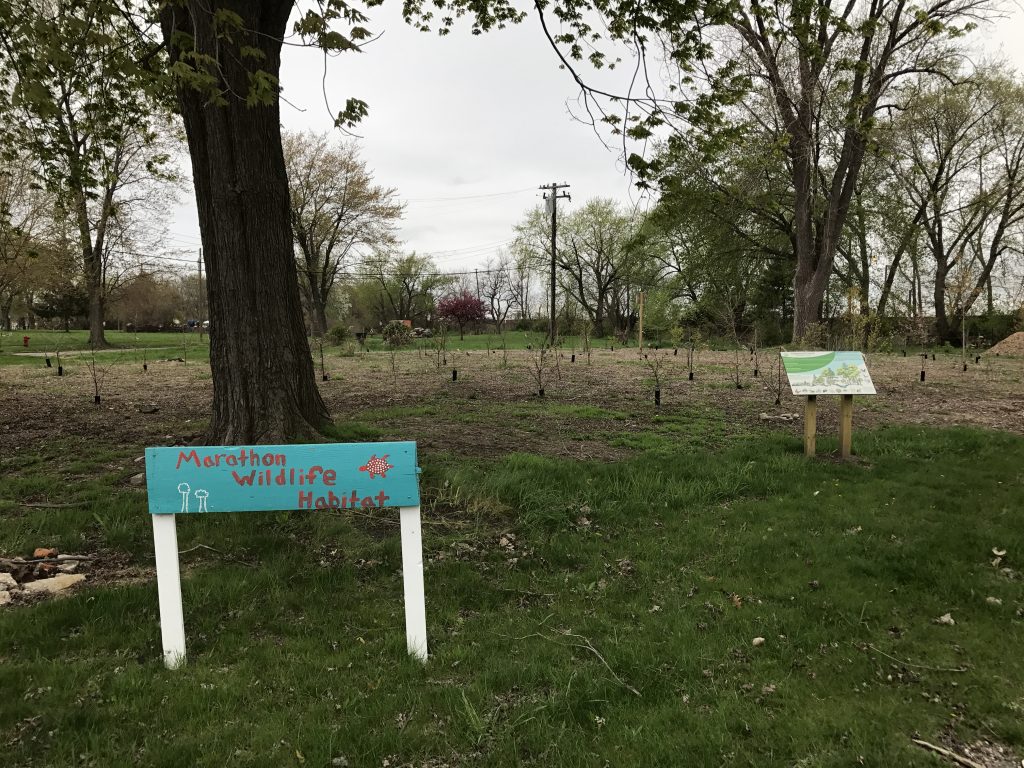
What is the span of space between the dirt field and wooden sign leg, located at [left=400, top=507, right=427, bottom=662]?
129 inches

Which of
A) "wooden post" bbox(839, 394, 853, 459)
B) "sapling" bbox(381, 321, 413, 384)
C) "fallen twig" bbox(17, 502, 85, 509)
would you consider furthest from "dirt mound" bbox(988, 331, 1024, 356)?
"fallen twig" bbox(17, 502, 85, 509)

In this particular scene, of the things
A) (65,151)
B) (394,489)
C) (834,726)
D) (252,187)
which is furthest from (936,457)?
(65,151)

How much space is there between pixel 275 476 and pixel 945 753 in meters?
2.89

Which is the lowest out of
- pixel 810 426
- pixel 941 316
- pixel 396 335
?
pixel 810 426

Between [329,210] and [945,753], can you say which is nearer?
[945,753]

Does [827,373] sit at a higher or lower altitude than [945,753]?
higher

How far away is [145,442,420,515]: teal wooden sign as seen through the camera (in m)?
2.73

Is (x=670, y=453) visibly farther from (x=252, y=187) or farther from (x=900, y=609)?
(x=252, y=187)

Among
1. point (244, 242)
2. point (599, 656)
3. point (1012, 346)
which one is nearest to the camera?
point (599, 656)

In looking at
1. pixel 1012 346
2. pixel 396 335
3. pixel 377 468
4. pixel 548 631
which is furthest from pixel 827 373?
pixel 1012 346

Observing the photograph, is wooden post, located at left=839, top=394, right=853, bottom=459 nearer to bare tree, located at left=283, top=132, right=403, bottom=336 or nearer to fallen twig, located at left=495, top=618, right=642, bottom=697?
fallen twig, located at left=495, top=618, right=642, bottom=697

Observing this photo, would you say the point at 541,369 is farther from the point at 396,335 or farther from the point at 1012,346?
the point at 1012,346

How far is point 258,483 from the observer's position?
9.00 feet

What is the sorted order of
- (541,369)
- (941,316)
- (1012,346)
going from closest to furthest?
(541,369) < (1012,346) < (941,316)
